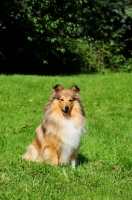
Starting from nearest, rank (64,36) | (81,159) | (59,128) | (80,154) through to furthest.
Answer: (59,128)
(81,159)
(80,154)
(64,36)

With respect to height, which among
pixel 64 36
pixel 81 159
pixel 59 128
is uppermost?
pixel 64 36

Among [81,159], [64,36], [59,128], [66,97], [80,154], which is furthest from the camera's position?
[64,36]

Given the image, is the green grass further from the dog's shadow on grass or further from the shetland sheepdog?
the shetland sheepdog

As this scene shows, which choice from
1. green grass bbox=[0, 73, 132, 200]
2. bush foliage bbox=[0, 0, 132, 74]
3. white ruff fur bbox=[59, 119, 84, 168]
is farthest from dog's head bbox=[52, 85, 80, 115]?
bush foliage bbox=[0, 0, 132, 74]

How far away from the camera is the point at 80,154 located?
712 cm

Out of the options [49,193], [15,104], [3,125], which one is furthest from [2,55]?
[49,193]

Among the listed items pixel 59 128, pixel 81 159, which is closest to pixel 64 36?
pixel 81 159

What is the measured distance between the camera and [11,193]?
15.8 ft

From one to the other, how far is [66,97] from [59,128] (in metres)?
0.50

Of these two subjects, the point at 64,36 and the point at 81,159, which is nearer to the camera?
the point at 81,159

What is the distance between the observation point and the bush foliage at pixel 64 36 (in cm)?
2053

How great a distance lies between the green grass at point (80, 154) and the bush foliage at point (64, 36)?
7434 mm

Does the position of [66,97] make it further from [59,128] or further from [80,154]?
[80,154]

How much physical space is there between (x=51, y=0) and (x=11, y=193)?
53.8 ft
